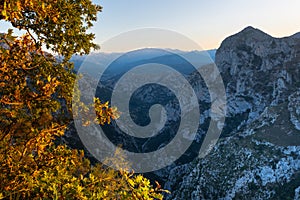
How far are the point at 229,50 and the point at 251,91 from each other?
38941 mm

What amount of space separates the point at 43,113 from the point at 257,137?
97022 millimetres

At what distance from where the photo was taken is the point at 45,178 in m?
6.75

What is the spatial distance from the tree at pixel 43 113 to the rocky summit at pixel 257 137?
2800 inches

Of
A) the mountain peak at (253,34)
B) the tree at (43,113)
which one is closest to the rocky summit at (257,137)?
the mountain peak at (253,34)

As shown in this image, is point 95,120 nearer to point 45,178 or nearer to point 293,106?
point 45,178

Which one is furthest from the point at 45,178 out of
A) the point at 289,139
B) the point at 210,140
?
the point at 210,140

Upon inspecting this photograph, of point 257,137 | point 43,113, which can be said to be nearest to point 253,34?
point 257,137

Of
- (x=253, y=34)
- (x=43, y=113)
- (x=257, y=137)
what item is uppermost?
(x=253, y=34)

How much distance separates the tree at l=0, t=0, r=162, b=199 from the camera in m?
7.07

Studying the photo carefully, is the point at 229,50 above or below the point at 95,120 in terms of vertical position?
above

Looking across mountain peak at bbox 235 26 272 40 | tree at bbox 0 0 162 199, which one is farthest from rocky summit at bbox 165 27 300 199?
tree at bbox 0 0 162 199

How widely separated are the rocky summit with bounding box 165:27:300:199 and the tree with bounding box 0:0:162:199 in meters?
71.1

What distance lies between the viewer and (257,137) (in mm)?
95000

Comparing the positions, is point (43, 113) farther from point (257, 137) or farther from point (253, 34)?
point (253, 34)
